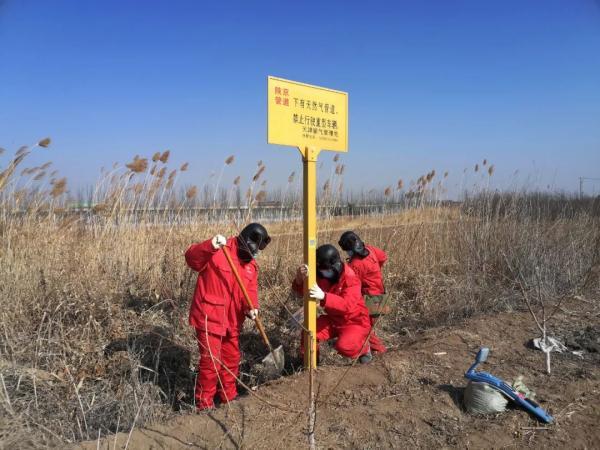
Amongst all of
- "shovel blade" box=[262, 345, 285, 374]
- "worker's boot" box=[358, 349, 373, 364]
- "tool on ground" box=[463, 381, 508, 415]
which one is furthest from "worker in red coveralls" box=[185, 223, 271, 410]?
"tool on ground" box=[463, 381, 508, 415]

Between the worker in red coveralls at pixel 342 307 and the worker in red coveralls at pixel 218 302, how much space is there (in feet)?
1.96

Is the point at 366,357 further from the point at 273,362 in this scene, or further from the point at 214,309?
the point at 214,309

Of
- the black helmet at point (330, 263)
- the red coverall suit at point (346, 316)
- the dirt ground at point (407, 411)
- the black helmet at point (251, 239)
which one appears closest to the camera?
the dirt ground at point (407, 411)

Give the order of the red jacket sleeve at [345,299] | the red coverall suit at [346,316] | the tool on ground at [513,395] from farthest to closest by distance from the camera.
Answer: the red coverall suit at [346,316] → the red jacket sleeve at [345,299] → the tool on ground at [513,395]

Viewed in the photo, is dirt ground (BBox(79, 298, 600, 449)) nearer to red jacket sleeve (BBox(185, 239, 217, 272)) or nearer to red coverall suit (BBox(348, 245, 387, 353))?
red coverall suit (BBox(348, 245, 387, 353))

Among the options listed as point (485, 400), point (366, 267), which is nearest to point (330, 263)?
point (366, 267)

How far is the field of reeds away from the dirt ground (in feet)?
1.83

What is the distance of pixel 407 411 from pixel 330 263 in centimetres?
164

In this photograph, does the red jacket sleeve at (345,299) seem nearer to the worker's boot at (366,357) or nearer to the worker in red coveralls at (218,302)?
the worker's boot at (366,357)

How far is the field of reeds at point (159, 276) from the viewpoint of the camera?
10.1 feet

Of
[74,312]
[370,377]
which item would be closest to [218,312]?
[370,377]

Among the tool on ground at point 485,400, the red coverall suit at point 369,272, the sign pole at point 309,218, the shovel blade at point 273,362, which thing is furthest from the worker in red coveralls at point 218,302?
the tool on ground at point 485,400

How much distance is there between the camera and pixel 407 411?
2596mm

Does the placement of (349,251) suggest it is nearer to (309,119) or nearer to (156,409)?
(309,119)
